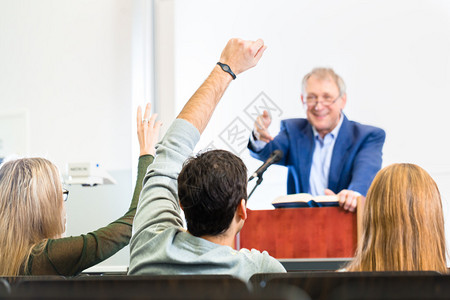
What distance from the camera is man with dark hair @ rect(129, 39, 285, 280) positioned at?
1477 mm

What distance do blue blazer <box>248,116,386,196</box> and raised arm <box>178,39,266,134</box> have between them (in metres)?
2.14

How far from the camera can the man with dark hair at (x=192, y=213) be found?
1.48 m

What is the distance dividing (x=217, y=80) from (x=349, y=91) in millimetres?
2651

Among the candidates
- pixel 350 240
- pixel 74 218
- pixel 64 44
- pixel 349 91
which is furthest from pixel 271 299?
pixel 64 44

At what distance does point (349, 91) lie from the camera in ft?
14.5

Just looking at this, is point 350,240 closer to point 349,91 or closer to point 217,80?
point 217,80

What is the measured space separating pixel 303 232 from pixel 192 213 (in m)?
1.33

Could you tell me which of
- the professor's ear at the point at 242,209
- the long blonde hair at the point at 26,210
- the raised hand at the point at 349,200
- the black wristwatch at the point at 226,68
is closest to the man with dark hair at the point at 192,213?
the professor's ear at the point at 242,209

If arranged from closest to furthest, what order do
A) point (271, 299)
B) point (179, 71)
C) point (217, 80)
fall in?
point (271, 299)
point (217, 80)
point (179, 71)

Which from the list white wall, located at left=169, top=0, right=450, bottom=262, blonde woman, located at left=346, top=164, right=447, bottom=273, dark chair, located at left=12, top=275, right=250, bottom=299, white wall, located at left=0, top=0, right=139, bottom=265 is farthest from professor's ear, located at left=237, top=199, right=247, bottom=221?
white wall, located at left=0, top=0, right=139, bottom=265

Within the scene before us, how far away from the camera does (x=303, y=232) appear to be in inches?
111

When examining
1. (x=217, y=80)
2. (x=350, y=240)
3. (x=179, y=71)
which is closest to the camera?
(x=217, y=80)

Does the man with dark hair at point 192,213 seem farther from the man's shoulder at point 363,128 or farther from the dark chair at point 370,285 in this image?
the man's shoulder at point 363,128

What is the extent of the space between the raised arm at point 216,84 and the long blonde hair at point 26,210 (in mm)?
553
